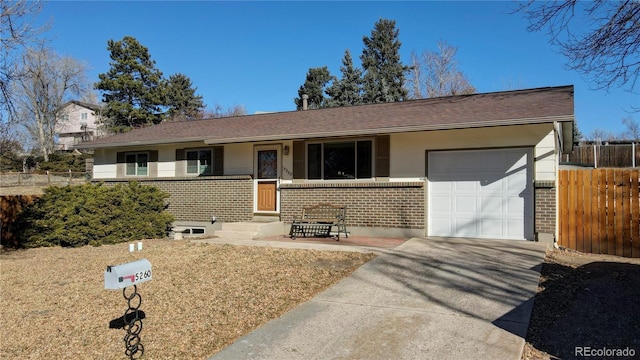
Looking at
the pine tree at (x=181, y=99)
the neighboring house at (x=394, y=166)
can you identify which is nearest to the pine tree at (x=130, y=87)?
the pine tree at (x=181, y=99)

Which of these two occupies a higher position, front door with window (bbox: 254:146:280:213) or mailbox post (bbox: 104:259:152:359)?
front door with window (bbox: 254:146:280:213)

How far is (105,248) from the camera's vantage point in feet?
34.8

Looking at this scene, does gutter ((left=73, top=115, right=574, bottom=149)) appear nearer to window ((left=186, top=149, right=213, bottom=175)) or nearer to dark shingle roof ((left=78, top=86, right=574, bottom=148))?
dark shingle roof ((left=78, top=86, right=574, bottom=148))

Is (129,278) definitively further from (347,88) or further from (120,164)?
(347,88)

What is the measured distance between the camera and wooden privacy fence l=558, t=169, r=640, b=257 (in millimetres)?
9094

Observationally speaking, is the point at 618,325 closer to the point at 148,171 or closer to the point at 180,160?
the point at 180,160

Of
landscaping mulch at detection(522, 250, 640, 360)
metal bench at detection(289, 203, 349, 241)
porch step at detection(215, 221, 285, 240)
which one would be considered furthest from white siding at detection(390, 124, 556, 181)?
porch step at detection(215, 221, 285, 240)

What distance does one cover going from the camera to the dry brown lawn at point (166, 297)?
14.2 ft

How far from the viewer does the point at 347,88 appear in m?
36.7

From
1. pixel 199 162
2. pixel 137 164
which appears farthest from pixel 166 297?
pixel 137 164

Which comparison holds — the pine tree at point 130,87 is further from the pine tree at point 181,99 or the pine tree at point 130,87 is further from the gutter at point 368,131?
the gutter at point 368,131

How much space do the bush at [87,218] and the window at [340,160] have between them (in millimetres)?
4769

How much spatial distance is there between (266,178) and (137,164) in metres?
5.73

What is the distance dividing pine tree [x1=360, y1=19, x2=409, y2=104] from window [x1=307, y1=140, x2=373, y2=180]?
82.9ft
